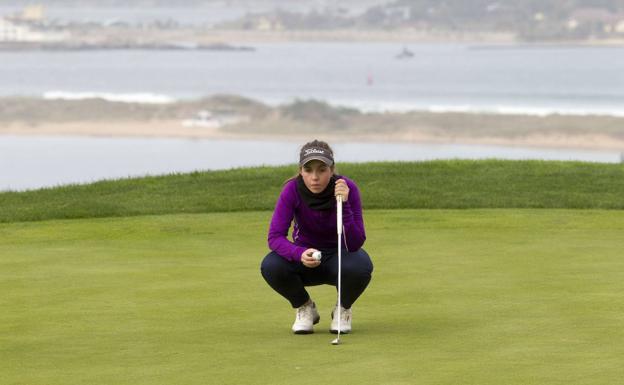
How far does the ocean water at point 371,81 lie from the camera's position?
423 feet

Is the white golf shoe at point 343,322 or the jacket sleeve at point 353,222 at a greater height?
the jacket sleeve at point 353,222

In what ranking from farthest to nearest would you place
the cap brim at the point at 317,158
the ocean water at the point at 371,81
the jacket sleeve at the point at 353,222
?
the ocean water at the point at 371,81 < the jacket sleeve at the point at 353,222 < the cap brim at the point at 317,158

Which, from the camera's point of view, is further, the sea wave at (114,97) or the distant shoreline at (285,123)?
the sea wave at (114,97)

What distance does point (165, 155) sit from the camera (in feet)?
340

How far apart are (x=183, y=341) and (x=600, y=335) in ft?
7.27

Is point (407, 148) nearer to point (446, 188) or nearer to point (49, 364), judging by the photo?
point (446, 188)

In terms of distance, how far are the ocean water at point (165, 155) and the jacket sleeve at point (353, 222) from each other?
74.1 metres

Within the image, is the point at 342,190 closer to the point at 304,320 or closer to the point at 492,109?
the point at 304,320

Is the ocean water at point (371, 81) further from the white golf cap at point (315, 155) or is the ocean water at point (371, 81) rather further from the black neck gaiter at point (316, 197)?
the white golf cap at point (315, 155)

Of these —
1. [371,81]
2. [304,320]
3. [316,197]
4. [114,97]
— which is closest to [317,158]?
[316,197]

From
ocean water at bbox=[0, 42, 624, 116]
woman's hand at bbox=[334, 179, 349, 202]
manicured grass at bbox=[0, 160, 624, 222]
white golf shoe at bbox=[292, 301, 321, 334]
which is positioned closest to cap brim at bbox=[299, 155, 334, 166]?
woman's hand at bbox=[334, 179, 349, 202]

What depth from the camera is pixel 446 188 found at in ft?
59.8

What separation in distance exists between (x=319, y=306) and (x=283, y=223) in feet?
3.84

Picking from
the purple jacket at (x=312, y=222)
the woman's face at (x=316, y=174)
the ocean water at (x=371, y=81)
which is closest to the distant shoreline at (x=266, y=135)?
the ocean water at (x=371, y=81)
